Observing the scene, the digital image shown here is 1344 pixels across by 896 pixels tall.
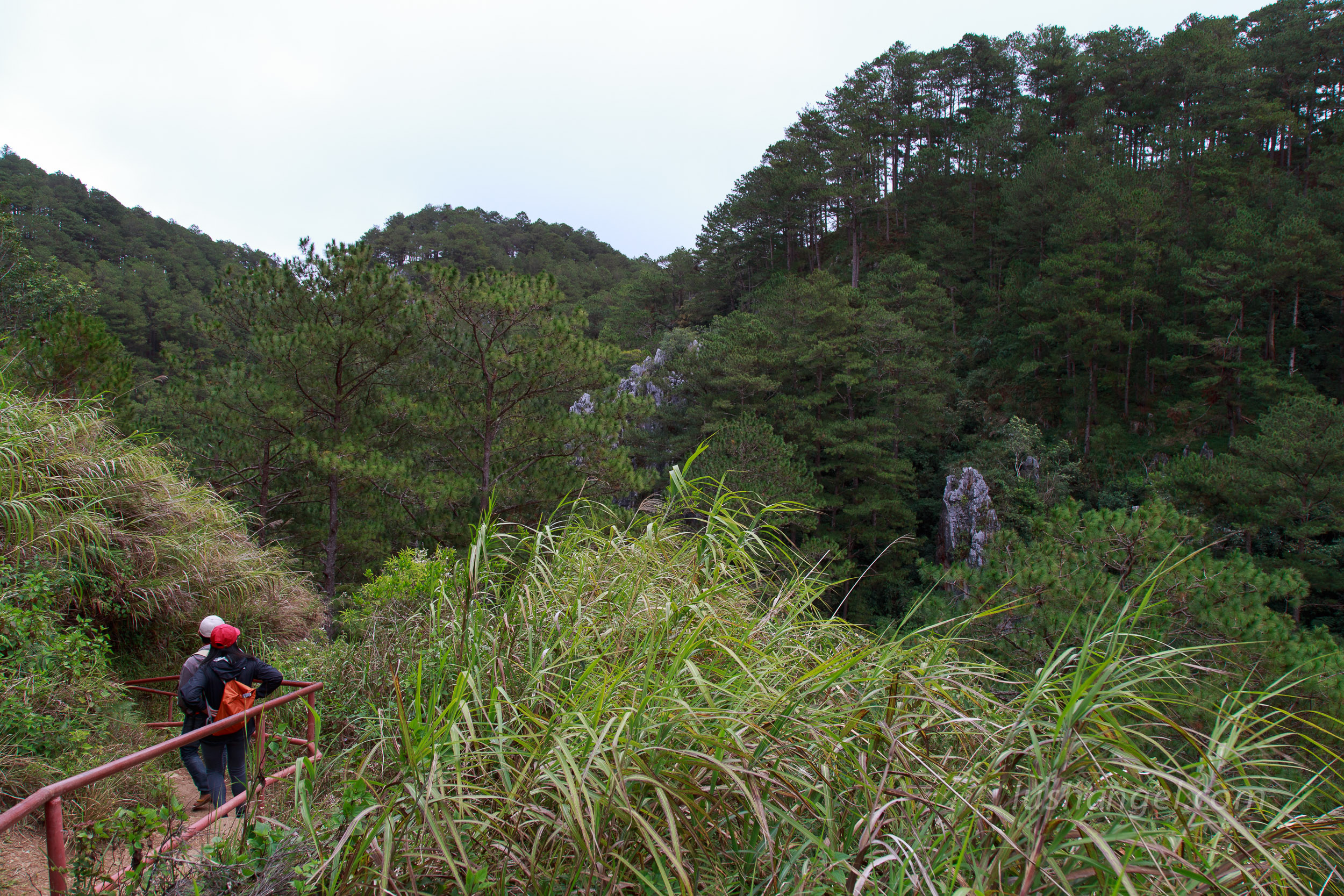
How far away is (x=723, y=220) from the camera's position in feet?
97.0

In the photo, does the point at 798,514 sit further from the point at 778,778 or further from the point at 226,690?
the point at 778,778

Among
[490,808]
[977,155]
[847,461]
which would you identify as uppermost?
[977,155]

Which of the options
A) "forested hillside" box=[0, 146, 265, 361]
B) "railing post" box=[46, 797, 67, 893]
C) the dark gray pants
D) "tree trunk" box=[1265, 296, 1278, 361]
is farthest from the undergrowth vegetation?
"forested hillside" box=[0, 146, 265, 361]

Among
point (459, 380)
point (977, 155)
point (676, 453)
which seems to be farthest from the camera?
point (977, 155)

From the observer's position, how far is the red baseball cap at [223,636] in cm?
282

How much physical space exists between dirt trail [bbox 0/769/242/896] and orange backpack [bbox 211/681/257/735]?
39 centimetres

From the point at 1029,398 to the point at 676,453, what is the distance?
38.0ft

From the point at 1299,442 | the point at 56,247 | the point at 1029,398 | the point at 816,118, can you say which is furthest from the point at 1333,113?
the point at 56,247

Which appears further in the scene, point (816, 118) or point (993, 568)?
point (816, 118)

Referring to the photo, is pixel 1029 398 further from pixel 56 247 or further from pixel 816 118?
pixel 56 247

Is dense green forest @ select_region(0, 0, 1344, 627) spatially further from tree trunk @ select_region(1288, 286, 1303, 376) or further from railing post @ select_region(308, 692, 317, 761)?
railing post @ select_region(308, 692, 317, 761)

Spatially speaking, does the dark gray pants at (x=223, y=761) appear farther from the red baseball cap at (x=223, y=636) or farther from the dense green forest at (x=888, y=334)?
the dense green forest at (x=888, y=334)

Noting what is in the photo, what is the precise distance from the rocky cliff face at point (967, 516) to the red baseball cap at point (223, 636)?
15.4 meters

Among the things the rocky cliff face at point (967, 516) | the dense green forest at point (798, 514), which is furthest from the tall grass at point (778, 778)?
the rocky cliff face at point (967, 516)
